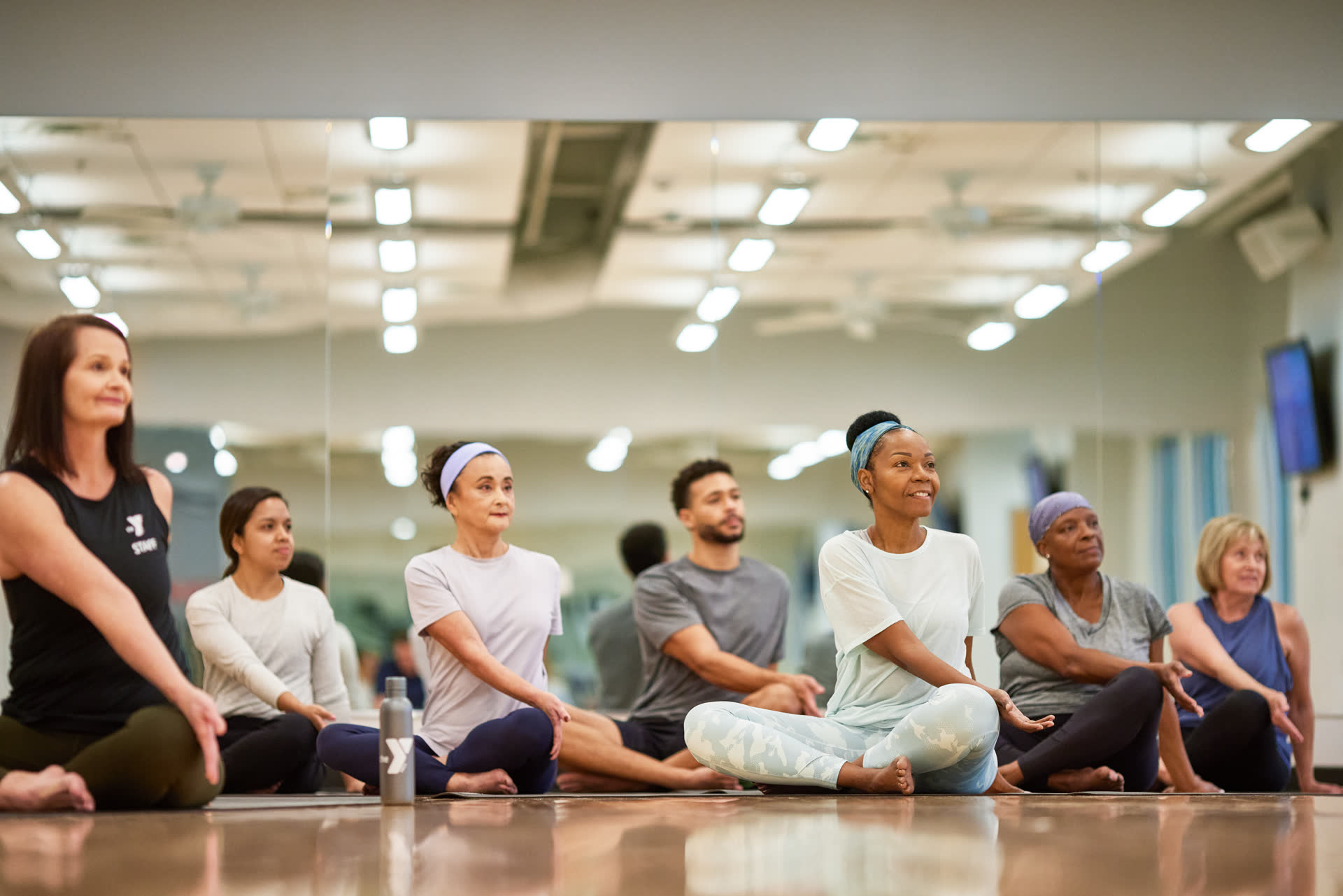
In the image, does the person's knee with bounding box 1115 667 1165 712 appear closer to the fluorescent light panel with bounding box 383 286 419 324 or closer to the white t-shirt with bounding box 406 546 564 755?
the white t-shirt with bounding box 406 546 564 755

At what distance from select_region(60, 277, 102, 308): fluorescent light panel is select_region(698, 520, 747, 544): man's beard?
2.65 metres

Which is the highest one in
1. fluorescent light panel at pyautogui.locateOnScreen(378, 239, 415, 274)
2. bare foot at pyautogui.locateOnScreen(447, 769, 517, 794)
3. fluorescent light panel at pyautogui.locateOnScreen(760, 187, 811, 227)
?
fluorescent light panel at pyautogui.locateOnScreen(760, 187, 811, 227)

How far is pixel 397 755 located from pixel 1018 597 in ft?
6.40

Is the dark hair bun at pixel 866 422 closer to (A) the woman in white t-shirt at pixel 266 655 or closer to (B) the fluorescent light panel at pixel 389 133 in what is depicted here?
(A) the woman in white t-shirt at pixel 266 655

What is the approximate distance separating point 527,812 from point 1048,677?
1.82 meters

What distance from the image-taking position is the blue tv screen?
5758 millimetres

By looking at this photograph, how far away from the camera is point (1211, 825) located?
8.43ft

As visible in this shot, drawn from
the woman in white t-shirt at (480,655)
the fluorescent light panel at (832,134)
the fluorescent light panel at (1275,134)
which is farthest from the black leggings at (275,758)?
the fluorescent light panel at (1275,134)

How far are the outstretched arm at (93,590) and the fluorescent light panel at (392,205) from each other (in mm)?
3016

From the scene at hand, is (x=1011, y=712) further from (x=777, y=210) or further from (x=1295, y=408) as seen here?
(x=1295, y=408)

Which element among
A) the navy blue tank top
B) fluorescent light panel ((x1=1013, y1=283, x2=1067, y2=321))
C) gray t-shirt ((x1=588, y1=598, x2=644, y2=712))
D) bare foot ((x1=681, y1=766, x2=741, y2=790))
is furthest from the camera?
fluorescent light panel ((x1=1013, y1=283, x2=1067, y2=321))

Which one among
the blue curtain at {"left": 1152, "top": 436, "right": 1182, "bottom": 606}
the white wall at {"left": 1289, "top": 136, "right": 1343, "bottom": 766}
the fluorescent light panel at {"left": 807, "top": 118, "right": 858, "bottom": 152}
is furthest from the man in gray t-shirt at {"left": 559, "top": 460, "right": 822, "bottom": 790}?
the white wall at {"left": 1289, "top": 136, "right": 1343, "bottom": 766}

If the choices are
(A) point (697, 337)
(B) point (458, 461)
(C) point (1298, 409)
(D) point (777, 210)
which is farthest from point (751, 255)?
(C) point (1298, 409)

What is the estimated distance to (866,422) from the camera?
399 centimetres
